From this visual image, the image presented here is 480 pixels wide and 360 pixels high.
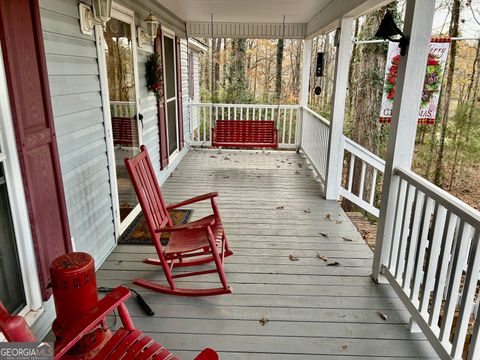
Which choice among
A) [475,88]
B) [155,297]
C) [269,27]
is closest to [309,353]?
[155,297]

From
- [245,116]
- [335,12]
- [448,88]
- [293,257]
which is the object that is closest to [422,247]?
[293,257]

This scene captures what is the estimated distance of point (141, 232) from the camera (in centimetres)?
353

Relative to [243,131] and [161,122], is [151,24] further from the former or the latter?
[243,131]

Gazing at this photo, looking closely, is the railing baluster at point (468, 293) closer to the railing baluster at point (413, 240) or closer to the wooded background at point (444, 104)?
the railing baluster at point (413, 240)

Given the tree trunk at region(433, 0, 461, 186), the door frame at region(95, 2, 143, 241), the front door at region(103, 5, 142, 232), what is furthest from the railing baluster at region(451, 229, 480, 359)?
the tree trunk at region(433, 0, 461, 186)

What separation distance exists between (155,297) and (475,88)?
8.78 m

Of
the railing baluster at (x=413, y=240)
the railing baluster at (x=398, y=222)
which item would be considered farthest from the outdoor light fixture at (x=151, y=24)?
the railing baluster at (x=413, y=240)

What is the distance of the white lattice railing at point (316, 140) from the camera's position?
4.91 metres

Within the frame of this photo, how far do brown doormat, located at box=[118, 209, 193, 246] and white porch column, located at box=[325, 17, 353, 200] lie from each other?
5.93ft

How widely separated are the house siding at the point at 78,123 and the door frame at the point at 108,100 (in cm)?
6

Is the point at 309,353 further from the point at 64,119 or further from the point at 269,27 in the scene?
the point at 269,27

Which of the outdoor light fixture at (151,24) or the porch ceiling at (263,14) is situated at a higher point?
the porch ceiling at (263,14)

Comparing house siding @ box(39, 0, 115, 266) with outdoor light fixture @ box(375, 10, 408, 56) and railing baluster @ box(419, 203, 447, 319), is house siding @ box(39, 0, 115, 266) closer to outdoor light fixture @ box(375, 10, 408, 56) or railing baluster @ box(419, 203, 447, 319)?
outdoor light fixture @ box(375, 10, 408, 56)

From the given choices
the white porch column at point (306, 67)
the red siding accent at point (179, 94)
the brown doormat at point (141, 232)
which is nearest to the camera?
the brown doormat at point (141, 232)
